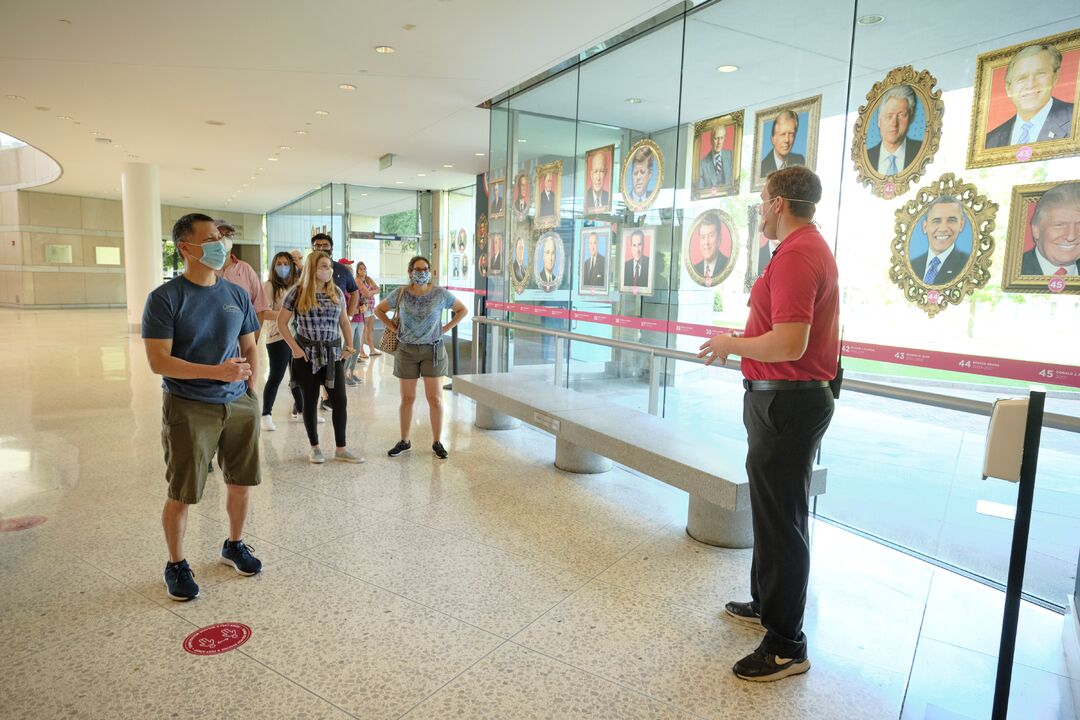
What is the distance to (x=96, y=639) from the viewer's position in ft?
8.46

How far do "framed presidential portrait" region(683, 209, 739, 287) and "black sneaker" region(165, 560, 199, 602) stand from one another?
3.99 meters

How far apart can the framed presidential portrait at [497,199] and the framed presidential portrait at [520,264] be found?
62cm

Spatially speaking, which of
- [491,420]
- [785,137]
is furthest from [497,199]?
[785,137]

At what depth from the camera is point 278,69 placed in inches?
274

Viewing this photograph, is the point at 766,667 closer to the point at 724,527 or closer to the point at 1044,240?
the point at 724,527

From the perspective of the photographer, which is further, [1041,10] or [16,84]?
[16,84]

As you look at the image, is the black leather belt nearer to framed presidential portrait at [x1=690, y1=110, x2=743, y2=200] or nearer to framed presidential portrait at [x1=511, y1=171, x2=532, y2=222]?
framed presidential portrait at [x1=690, y1=110, x2=743, y2=200]

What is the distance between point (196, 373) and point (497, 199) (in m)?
6.11

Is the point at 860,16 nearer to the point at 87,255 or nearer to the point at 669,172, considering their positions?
the point at 669,172

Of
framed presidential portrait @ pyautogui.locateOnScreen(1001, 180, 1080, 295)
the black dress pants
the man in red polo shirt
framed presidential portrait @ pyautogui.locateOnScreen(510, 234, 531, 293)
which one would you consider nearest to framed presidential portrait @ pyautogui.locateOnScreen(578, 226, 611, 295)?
framed presidential portrait @ pyautogui.locateOnScreen(510, 234, 531, 293)

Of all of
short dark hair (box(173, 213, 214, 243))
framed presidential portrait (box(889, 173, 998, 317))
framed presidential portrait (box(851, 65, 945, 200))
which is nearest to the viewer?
short dark hair (box(173, 213, 214, 243))

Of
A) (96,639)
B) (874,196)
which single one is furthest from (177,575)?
(874,196)

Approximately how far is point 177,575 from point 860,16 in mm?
4855

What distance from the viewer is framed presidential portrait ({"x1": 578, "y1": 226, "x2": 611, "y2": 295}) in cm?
631
